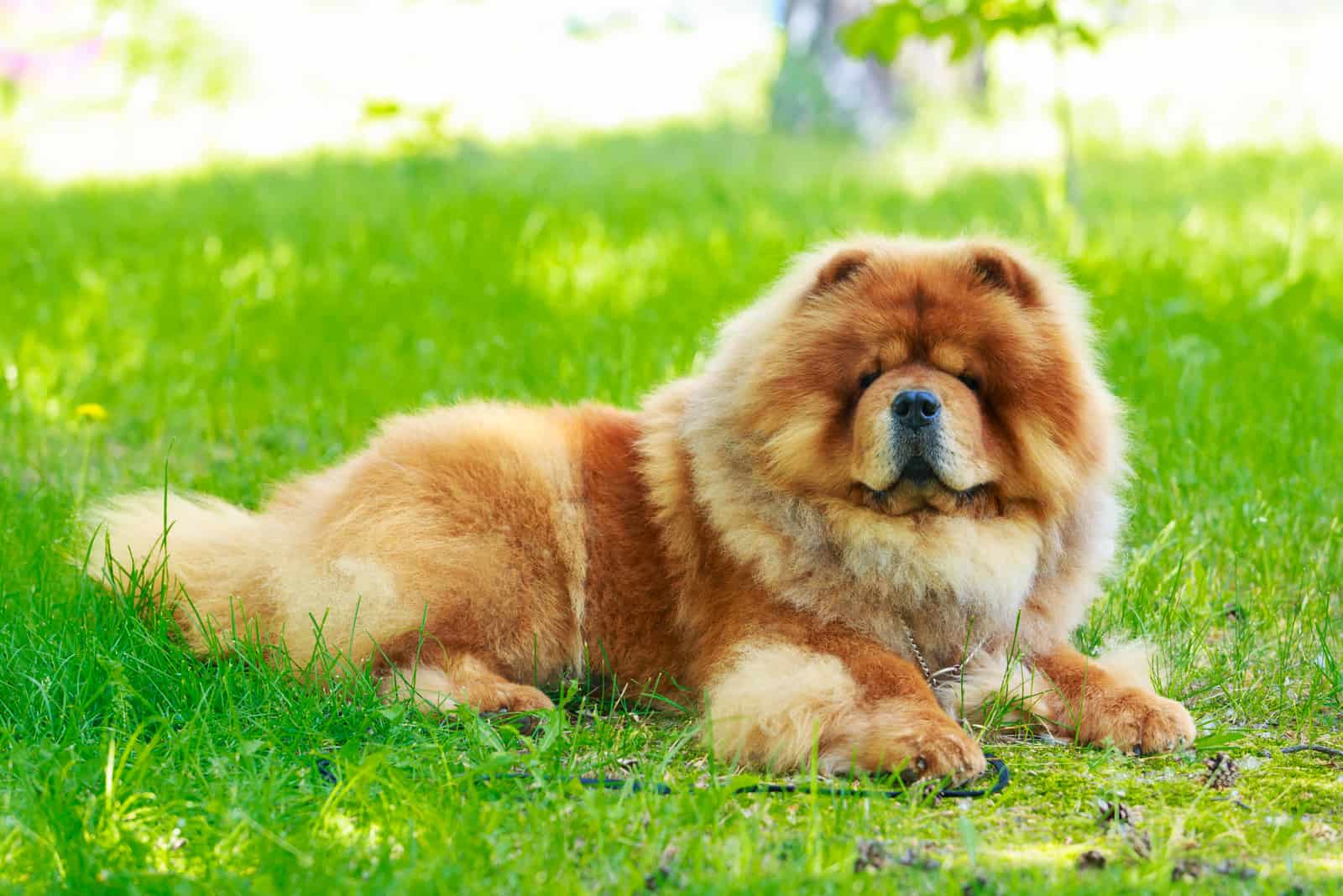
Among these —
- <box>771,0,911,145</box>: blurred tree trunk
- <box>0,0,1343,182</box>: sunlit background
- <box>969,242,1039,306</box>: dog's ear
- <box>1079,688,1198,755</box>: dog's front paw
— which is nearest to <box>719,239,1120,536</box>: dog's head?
<box>969,242,1039,306</box>: dog's ear

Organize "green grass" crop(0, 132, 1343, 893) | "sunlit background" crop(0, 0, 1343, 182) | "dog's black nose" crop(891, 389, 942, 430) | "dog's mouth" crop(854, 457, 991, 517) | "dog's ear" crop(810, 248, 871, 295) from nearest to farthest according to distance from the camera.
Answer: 1. "green grass" crop(0, 132, 1343, 893)
2. "dog's black nose" crop(891, 389, 942, 430)
3. "dog's mouth" crop(854, 457, 991, 517)
4. "dog's ear" crop(810, 248, 871, 295)
5. "sunlit background" crop(0, 0, 1343, 182)

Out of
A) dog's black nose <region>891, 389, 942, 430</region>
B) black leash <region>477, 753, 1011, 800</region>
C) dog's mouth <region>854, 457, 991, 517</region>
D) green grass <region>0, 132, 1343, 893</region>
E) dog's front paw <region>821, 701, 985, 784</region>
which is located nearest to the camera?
green grass <region>0, 132, 1343, 893</region>

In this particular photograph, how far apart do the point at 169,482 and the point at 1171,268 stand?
4367 mm

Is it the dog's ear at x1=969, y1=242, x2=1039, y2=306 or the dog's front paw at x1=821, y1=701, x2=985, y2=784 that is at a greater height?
the dog's ear at x1=969, y1=242, x2=1039, y2=306

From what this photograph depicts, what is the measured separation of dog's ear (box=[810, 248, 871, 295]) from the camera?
2918 mm

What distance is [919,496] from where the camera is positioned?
2811 mm

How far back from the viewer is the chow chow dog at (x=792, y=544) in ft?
8.96

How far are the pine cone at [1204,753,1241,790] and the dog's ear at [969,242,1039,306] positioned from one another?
1034 millimetres

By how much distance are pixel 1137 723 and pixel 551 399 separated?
2.50 meters

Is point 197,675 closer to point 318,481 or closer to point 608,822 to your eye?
point 318,481

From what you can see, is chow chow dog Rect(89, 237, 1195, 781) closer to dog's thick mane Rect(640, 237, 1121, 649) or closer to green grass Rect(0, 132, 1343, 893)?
dog's thick mane Rect(640, 237, 1121, 649)

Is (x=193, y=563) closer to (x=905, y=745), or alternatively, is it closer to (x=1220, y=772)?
(x=905, y=745)

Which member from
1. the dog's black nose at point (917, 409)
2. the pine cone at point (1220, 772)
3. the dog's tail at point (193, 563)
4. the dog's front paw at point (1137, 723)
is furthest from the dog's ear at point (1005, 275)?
the dog's tail at point (193, 563)

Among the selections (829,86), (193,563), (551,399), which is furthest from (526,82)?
(193,563)
